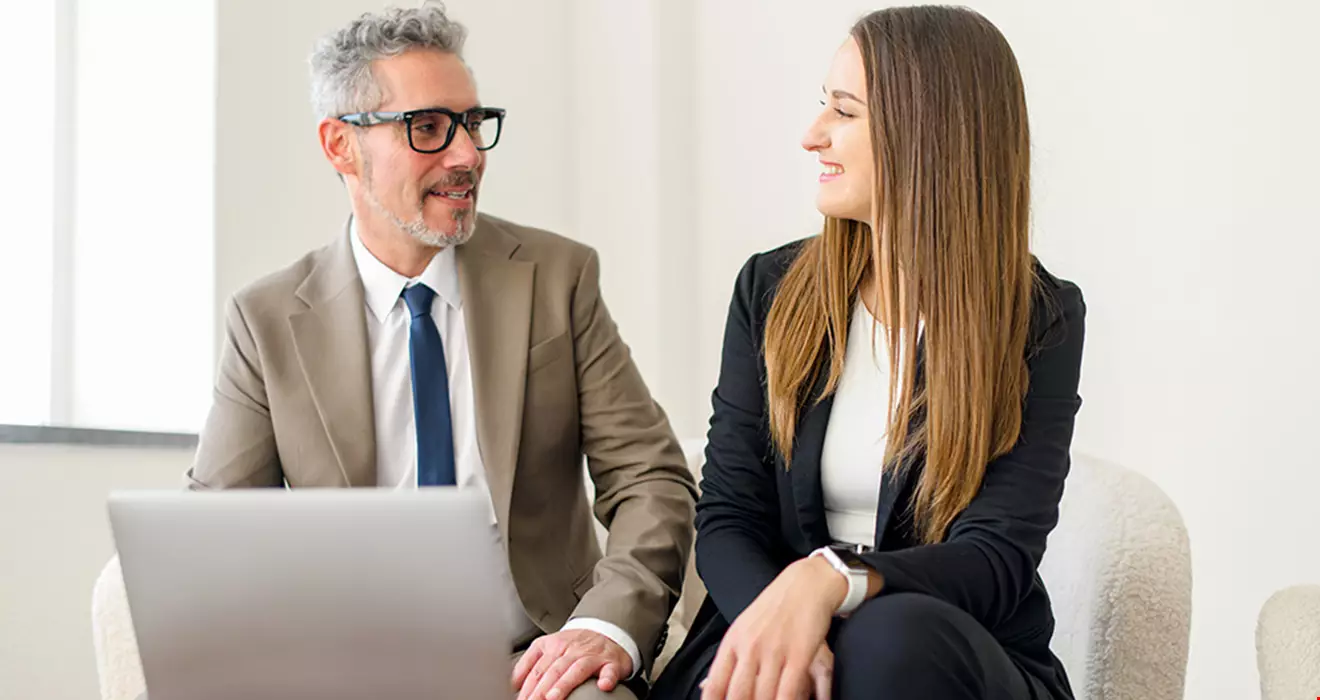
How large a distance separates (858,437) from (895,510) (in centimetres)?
10

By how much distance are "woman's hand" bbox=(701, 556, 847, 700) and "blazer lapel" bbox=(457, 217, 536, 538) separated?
529 millimetres

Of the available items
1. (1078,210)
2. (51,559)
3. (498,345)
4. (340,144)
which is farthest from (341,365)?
(1078,210)

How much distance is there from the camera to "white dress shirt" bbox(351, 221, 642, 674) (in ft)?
6.15

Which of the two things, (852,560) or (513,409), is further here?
(513,409)

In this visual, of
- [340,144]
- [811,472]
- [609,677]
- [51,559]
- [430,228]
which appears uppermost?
[340,144]

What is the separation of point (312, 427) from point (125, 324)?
3.96ft

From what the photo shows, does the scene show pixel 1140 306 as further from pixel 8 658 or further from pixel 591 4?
pixel 8 658

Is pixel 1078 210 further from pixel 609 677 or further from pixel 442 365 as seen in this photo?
pixel 609 677

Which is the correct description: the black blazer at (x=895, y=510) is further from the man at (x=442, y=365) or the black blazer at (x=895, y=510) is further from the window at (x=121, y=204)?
the window at (x=121, y=204)

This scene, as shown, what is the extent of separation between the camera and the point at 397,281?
6.33 feet

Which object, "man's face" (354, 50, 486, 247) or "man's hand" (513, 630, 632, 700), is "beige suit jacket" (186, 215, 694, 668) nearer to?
"man's face" (354, 50, 486, 247)

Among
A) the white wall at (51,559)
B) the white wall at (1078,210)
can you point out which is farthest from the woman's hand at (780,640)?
the white wall at (51,559)

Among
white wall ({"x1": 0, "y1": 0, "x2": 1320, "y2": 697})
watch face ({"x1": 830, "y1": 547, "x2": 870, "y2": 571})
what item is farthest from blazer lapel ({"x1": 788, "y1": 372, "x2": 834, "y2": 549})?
white wall ({"x1": 0, "y1": 0, "x2": 1320, "y2": 697})

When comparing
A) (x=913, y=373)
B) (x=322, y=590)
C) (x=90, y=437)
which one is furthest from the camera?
(x=90, y=437)
